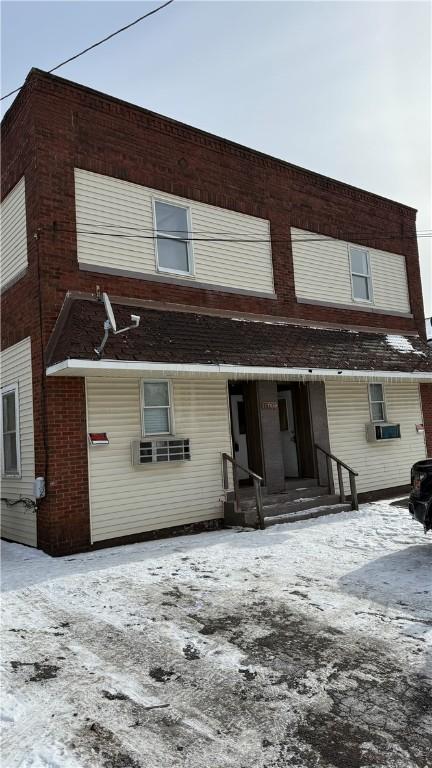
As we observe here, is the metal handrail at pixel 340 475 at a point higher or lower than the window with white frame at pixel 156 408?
lower

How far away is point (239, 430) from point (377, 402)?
160 inches

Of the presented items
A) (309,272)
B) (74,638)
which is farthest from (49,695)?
(309,272)

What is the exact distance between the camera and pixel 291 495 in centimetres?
1154

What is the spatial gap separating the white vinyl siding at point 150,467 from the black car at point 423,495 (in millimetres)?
4089

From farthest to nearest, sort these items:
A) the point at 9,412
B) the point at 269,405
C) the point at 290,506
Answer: the point at 269,405 < the point at 290,506 < the point at 9,412

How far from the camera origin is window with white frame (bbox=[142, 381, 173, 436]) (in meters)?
10.1

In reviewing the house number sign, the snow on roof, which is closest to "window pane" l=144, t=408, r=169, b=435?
the house number sign

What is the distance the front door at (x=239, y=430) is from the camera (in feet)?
42.4

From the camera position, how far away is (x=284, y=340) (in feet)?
38.7

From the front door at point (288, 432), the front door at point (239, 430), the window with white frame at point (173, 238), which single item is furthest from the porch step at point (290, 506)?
the window with white frame at point (173, 238)

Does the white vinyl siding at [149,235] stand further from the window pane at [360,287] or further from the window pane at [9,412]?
the window pane at [360,287]

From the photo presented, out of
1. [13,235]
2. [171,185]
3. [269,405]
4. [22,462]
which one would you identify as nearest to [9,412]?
[22,462]

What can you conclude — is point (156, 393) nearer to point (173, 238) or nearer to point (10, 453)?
point (10, 453)

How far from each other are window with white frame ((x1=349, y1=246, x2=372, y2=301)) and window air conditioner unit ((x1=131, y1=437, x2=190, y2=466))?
7335mm
